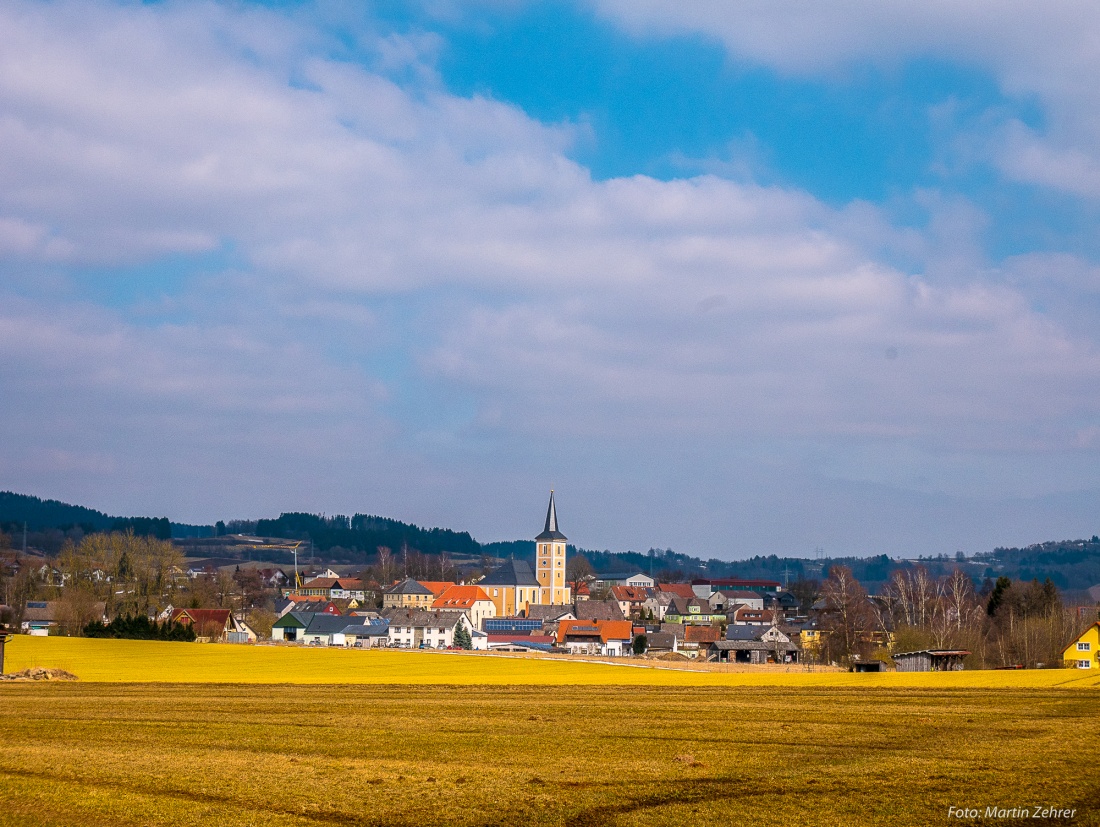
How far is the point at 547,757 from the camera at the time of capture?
23.1 meters

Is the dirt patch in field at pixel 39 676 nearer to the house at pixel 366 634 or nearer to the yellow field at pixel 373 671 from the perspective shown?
the yellow field at pixel 373 671

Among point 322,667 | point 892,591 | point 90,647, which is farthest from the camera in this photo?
point 892,591

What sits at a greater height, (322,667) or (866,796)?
(866,796)

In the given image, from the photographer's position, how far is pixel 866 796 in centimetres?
1802

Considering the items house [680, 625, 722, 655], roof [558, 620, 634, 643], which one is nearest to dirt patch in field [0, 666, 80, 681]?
roof [558, 620, 634, 643]

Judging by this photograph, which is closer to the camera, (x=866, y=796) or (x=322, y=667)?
(x=866, y=796)

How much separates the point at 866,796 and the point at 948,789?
1636 mm

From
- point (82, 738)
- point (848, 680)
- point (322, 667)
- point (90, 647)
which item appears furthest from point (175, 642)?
point (82, 738)

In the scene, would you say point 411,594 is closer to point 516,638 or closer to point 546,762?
point 516,638

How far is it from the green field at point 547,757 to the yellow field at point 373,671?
8.32 metres

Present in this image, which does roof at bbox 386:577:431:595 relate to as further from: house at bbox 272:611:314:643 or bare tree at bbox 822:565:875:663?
bare tree at bbox 822:565:875:663

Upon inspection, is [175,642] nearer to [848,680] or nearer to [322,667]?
[322,667]

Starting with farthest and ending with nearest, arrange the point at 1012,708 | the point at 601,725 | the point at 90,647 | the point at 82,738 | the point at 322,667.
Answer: the point at 90,647
the point at 322,667
the point at 1012,708
the point at 601,725
the point at 82,738

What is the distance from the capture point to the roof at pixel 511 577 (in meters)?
194
